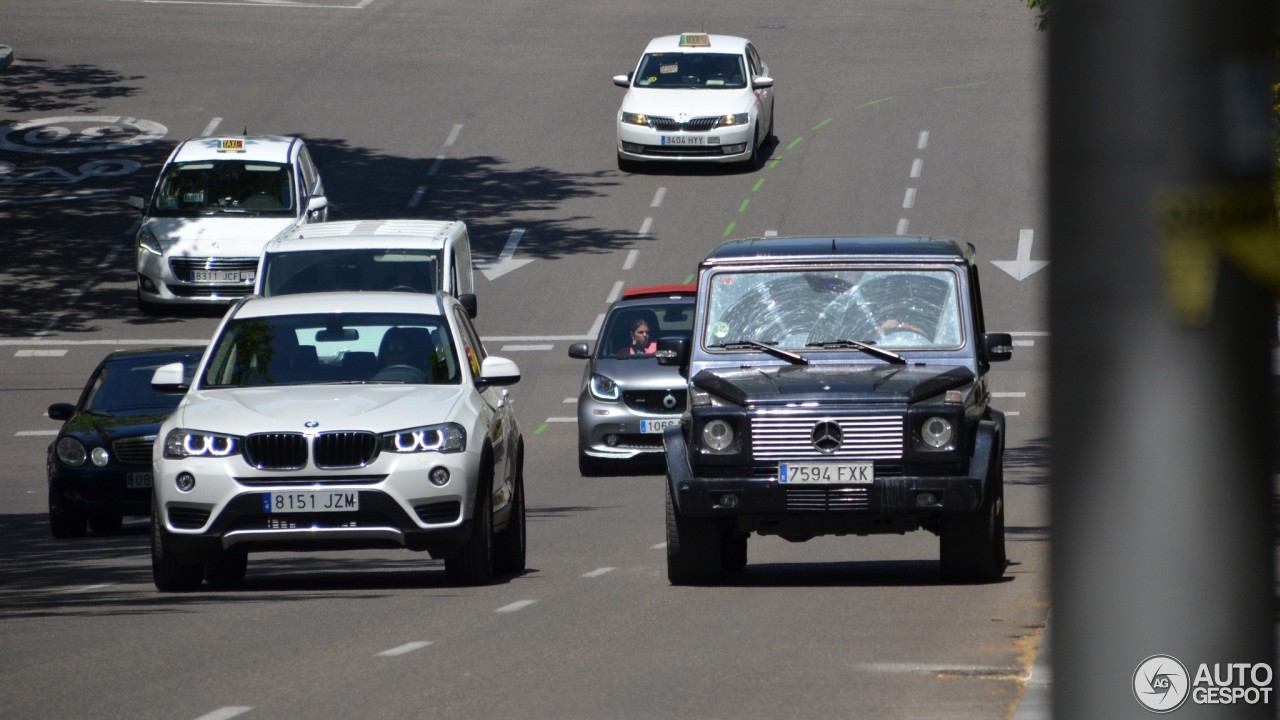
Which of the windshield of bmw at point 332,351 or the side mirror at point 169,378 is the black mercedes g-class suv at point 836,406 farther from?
the side mirror at point 169,378

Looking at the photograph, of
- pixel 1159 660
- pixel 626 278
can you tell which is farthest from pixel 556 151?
pixel 1159 660

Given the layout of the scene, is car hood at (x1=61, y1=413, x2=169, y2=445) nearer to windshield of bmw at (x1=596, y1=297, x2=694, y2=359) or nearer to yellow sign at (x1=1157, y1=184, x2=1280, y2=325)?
windshield of bmw at (x1=596, y1=297, x2=694, y2=359)

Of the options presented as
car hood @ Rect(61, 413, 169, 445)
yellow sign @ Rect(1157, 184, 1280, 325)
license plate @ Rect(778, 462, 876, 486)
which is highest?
yellow sign @ Rect(1157, 184, 1280, 325)

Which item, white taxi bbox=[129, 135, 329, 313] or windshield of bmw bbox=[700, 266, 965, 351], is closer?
windshield of bmw bbox=[700, 266, 965, 351]

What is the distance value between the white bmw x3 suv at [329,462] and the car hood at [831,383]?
122 centimetres

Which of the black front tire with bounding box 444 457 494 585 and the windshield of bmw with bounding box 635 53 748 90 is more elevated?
the windshield of bmw with bounding box 635 53 748 90

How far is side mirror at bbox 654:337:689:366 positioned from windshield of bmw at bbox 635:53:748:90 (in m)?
24.0

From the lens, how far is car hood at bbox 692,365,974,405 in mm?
11438

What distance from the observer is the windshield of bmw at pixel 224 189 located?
28672 millimetres

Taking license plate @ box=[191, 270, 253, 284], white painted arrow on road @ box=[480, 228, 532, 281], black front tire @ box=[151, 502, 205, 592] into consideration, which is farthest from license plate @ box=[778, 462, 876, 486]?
white painted arrow on road @ box=[480, 228, 532, 281]

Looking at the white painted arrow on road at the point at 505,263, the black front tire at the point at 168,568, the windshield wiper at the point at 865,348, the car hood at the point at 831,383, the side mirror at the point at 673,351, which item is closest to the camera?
the car hood at the point at 831,383

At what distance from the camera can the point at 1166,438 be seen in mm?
1923

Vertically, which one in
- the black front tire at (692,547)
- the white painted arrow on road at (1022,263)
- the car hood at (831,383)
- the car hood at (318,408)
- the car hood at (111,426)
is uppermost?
the car hood at (831,383)

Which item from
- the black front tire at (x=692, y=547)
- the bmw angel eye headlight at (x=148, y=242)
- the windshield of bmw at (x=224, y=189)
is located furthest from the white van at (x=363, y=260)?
the black front tire at (x=692, y=547)
